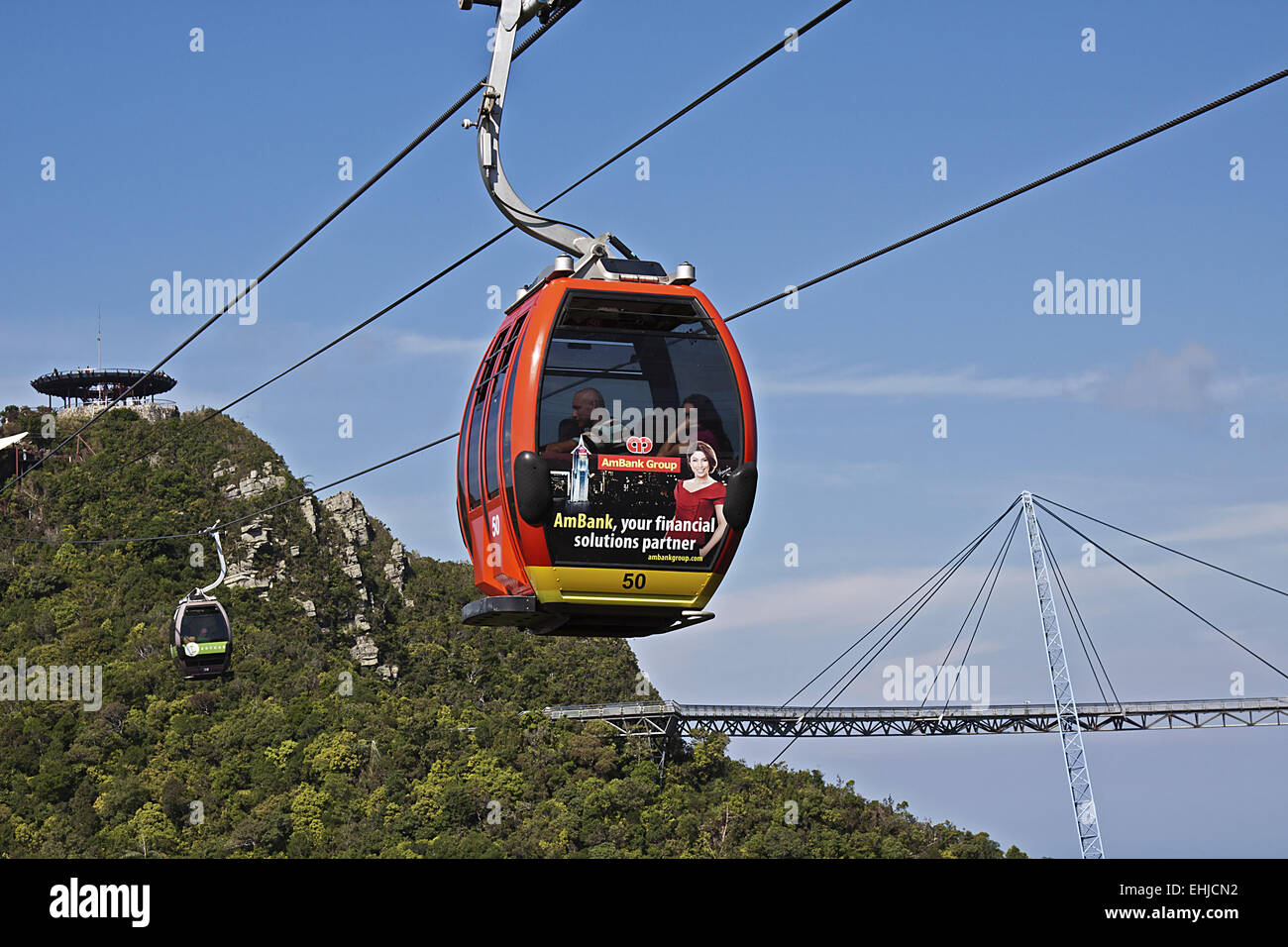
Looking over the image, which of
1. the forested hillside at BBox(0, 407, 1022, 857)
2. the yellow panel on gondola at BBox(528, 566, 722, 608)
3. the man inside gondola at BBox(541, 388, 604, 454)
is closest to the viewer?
the man inside gondola at BBox(541, 388, 604, 454)

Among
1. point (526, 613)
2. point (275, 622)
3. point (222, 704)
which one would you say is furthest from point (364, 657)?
point (526, 613)

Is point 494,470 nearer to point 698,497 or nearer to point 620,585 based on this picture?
point 620,585

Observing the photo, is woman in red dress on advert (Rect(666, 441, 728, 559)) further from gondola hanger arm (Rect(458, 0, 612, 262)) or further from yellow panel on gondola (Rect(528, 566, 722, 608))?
gondola hanger arm (Rect(458, 0, 612, 262))

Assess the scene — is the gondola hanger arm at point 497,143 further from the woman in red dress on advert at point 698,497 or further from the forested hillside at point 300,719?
the forested hillside at point 300,719

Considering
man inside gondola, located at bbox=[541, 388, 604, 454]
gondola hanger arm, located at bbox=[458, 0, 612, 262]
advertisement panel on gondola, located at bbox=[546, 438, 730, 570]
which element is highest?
gondola hanger arm, located at bbox=[458, 0, 612, 262]

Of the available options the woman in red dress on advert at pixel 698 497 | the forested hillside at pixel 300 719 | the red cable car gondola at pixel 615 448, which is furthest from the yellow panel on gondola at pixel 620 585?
the forested hillside at pixel 300 719

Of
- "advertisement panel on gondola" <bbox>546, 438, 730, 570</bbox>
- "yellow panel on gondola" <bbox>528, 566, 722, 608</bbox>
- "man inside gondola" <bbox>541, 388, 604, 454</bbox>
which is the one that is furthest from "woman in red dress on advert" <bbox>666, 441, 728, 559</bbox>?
"man inside gondola" <bbox>541, 388, 604, 454</bbox>
